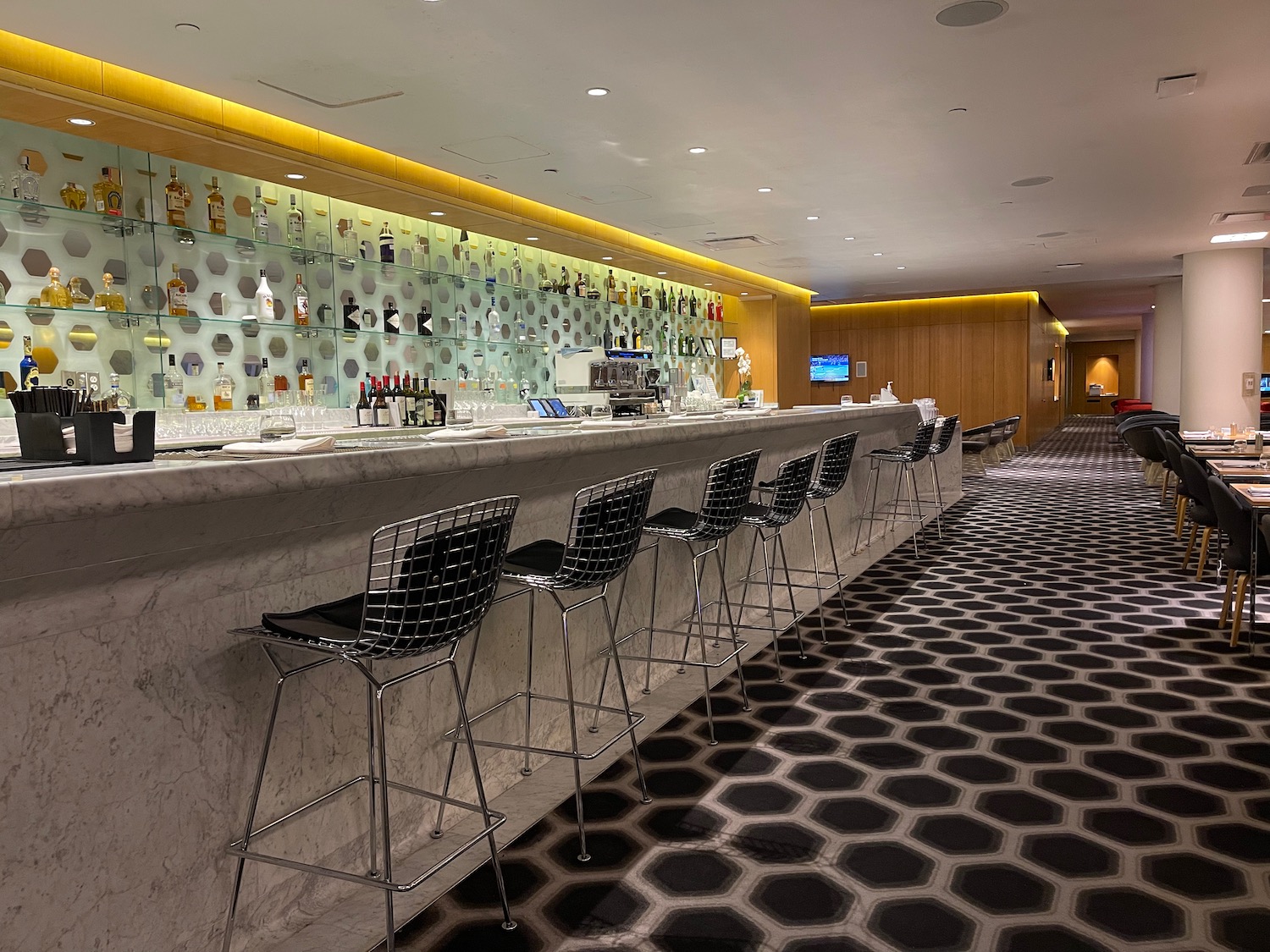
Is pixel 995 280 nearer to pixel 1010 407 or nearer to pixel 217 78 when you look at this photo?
pixel 1010 407

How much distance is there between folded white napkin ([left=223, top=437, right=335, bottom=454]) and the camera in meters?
2.33

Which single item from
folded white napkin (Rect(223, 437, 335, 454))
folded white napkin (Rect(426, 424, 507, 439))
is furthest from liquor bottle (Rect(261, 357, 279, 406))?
folded white napkin (Rect(223, 437, 335, 454))

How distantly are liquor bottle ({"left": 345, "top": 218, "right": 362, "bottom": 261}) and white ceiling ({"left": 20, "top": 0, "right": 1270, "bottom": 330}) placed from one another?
2.69 ft

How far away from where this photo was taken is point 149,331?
5.27 metres

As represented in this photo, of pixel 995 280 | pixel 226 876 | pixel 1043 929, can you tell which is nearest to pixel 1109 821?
pixel 1043 929

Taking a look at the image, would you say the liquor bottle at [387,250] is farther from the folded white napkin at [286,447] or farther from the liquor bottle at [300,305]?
the folded white napkin at [286,447]

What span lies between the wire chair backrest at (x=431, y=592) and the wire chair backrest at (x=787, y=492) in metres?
2.24

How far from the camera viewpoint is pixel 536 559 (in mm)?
3012

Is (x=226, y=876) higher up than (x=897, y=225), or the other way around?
(x=897, y=225)

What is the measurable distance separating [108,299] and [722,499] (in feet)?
11.8

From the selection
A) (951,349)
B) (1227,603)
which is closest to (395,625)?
(1227,603)

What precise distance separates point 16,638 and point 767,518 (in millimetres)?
3080

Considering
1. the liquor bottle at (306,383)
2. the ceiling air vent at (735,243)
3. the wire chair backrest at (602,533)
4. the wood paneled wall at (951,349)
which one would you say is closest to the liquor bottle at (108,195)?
the liquor bottle at (306,383)

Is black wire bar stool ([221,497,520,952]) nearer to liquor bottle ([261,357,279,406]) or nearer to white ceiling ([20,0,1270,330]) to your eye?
white ceiling ([20,0,1270,330])
